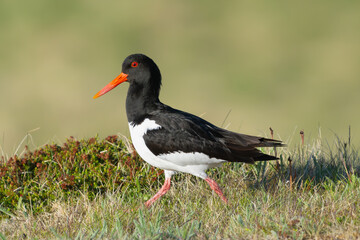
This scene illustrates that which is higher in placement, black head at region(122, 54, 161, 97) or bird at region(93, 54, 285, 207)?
black head at region(122, 54, 161, 97)

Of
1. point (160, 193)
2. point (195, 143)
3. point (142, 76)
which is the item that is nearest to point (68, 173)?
point (160, 193)

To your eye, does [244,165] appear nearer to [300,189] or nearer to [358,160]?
[300,189]

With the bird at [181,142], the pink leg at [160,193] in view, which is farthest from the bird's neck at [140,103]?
the pink leg at [160,193]

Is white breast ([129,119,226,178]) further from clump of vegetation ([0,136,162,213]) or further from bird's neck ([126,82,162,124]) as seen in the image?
clump of vegetation ([0,136,162,213])

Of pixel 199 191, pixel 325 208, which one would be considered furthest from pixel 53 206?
pixel 325 208

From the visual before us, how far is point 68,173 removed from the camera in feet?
21.8

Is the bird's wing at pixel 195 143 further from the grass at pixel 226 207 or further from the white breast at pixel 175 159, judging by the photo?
the grass at pixel 226 207

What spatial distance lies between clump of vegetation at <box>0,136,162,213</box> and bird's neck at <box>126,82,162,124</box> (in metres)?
0.90

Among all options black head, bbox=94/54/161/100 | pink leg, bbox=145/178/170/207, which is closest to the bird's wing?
black head, bbox=94/54/161/100

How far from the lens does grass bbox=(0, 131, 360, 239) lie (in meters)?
4.56

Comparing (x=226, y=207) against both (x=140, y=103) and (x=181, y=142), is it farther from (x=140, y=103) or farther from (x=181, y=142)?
(x=140, y=103)

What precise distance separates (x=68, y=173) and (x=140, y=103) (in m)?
1.49

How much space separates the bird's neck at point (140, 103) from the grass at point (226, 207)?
91 centimetres

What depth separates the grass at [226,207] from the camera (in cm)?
456
